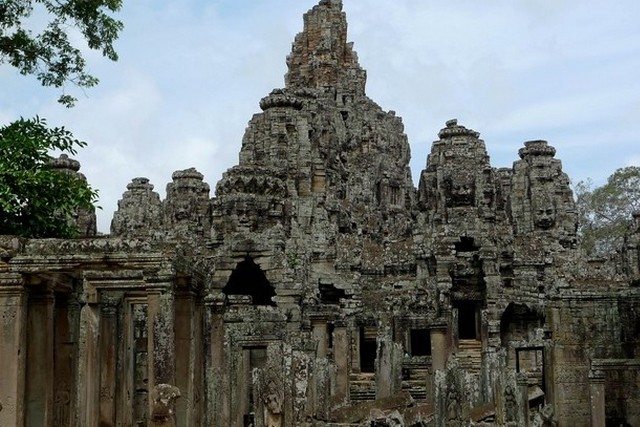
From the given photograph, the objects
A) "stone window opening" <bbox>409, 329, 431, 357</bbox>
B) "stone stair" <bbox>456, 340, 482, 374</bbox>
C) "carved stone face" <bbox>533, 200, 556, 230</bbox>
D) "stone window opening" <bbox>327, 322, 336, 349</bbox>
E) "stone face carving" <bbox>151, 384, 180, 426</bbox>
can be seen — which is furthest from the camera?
"stone window opening" <bbox>409, 329, 431, 357</bbox>

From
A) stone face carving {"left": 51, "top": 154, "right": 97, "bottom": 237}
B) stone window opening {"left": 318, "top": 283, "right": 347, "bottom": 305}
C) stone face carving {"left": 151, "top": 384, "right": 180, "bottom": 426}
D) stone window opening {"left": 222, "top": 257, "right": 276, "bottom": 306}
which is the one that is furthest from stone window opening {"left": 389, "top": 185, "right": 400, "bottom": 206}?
stone face carving {"left": 151, "top": 384, "right": 180, "bottom": 426}

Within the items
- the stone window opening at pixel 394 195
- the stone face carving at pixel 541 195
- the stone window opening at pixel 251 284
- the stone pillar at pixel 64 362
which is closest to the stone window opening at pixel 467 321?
the stone face carving at pixel 541 195

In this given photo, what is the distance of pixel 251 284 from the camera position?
2472 cm

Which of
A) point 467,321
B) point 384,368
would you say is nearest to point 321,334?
point 384,368

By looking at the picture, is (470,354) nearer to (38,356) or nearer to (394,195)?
(394,195)

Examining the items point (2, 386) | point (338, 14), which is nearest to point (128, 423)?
point (2, 386)

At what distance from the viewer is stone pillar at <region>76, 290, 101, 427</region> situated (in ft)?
44.2

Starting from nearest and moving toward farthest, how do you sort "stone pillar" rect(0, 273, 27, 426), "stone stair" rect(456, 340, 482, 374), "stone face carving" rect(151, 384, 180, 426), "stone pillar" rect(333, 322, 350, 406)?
"stone face carving" rect(151, 384, 180, 426)
"stone pillar" rect(0, 273, 27, 426)
"stone pillar" rect(333, 322, 350, 406)
"stone stair" rect(456, 340, 482, 374)

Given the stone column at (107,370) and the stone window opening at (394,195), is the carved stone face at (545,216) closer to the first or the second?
the stone window opening at (394,195)

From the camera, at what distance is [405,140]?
47219 mm

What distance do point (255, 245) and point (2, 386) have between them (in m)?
11.8

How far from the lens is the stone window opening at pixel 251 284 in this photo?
24222 millimetres

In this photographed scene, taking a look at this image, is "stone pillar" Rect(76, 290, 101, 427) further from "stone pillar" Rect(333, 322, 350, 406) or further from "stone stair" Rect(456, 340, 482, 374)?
"stone stair" Rect(456, 340, 482, 374)

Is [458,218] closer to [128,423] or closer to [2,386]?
[128,423]
